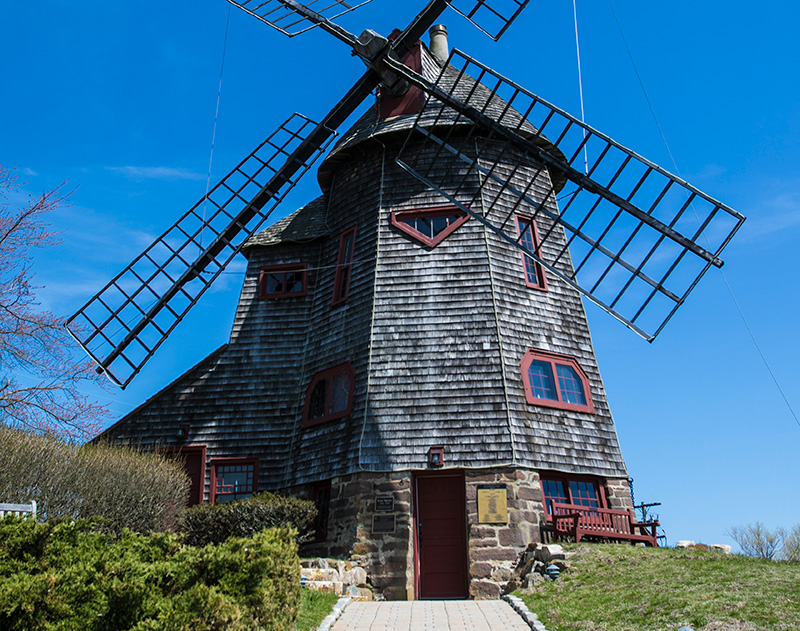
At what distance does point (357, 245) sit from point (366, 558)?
285 inches

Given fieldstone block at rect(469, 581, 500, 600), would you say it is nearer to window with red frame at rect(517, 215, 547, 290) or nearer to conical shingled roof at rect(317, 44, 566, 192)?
window with red frame at rect(517, 215, 547, 290)

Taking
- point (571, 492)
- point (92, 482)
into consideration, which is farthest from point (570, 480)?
point (92, 482)

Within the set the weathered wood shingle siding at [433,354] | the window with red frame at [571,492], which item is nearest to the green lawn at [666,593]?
the window with red frame at [571,492]

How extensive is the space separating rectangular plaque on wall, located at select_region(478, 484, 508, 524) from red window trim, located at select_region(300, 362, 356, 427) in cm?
332

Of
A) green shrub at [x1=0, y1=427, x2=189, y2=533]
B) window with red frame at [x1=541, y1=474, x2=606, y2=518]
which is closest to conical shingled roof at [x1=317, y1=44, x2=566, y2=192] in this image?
window with red frame at [x1=541, y1=474, x2=606, y2=518]

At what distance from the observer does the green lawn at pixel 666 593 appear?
271 inches

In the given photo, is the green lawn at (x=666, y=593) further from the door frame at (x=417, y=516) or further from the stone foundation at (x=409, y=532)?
the door frame at (x=417, y=516)

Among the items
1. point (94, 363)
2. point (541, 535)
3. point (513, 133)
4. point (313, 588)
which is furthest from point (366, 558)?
point (513, 133)

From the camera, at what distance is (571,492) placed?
1298cm

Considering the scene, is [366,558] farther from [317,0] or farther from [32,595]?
[317,0]

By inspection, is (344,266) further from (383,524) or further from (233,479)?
(383,524)

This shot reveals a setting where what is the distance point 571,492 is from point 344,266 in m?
7.36

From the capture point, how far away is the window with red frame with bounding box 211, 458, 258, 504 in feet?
49.6

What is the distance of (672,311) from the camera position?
39.3 ft
